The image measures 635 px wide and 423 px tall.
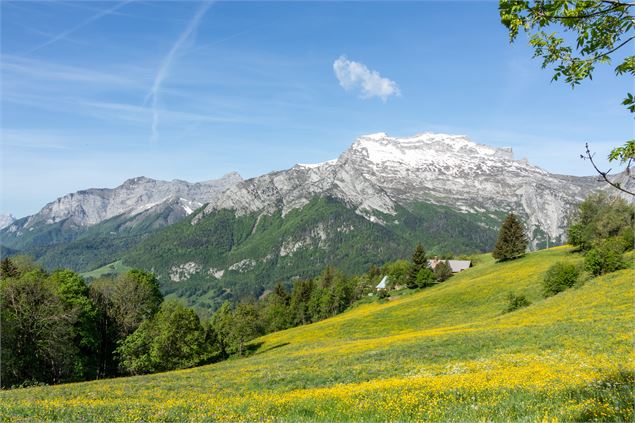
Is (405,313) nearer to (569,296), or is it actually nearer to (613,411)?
(569,296)

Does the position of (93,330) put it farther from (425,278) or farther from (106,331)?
(425,278)

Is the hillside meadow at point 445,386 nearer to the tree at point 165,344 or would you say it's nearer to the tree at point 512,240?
the tree at point 165,344

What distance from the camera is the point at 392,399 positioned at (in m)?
13.0

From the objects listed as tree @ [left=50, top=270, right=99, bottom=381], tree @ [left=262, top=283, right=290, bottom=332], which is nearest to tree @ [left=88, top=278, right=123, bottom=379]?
tree @ [left=50, top=270, right=99, bottom=381]

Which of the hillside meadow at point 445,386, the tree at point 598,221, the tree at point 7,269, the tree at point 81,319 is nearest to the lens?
the hillside meadow at point 445,386

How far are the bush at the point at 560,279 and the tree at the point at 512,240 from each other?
35.5 meters

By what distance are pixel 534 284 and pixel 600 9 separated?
64425mm

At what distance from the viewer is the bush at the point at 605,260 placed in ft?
168

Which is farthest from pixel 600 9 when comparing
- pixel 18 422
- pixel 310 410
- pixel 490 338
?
pixel 490 338

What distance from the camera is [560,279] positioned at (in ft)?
178

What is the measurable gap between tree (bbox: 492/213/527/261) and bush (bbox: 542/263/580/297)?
35.5 meters

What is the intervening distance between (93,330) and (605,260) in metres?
71.6

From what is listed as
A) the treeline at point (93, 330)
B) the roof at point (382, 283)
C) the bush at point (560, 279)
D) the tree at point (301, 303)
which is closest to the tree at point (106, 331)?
the treeline at point (93, 330)

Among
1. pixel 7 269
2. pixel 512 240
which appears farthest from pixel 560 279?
pixel 7 269
